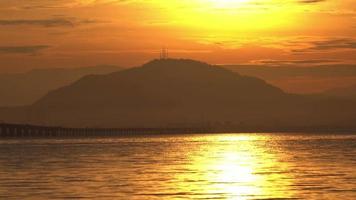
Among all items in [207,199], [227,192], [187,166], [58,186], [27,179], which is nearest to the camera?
[207,199]

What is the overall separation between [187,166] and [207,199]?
24.7 m

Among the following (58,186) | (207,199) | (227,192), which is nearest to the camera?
(207,199)

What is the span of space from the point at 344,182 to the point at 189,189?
7.17m

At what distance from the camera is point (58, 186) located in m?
45.9

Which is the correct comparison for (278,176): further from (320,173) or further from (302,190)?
(302,190)

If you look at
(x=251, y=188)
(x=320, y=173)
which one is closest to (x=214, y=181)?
(x=251, y=188)

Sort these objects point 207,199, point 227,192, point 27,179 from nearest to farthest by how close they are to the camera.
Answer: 1. point 207,199
2. point 227,192
3. point 27,179

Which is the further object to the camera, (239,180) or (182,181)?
(239,180)

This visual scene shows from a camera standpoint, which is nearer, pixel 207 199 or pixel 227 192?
pixel 207 199

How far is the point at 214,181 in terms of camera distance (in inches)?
1897

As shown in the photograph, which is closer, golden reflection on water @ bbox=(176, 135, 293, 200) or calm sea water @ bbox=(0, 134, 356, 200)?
calm sea water @ bbox=(0, 134, 356, 200)

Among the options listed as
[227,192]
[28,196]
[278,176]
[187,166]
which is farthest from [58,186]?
[187,166]

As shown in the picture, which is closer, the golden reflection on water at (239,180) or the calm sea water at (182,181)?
the calm sea water at (182,181)

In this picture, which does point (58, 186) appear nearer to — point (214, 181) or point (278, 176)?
point (214, 181)
